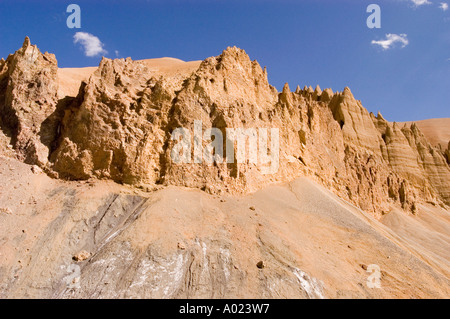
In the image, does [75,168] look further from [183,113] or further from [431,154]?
[431,154]

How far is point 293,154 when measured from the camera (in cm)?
2250

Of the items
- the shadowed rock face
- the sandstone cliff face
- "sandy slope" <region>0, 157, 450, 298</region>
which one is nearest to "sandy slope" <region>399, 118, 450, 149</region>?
the shadowed rock face

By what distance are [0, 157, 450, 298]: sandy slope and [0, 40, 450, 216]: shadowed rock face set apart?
3.64ft

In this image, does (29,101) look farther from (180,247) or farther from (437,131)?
(437,131)

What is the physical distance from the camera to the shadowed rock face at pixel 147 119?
53.5 feet

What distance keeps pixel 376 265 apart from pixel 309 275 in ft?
14.5

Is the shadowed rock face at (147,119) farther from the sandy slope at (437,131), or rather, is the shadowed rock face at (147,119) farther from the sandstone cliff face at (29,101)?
the sandy slope at (437,131)

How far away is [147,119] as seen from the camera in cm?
1753

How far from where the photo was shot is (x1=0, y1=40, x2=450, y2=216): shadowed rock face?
16.3m

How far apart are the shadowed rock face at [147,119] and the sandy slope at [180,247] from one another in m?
1.11

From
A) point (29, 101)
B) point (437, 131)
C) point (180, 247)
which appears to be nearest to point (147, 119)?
point (29, 101)

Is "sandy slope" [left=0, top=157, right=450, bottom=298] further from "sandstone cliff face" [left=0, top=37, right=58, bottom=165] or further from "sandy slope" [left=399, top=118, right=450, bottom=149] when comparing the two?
"sandy slope" [left=399, top=118, right=450, bottom=149]

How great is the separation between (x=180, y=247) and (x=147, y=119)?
327 inches
